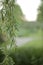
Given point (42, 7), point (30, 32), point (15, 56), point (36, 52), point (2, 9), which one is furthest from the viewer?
point (42, 7)

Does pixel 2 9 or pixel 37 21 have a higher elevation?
pixel 2 9

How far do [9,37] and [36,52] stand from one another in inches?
148

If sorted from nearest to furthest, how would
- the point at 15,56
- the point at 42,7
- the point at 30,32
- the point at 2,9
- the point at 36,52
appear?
1. the point at 2,9
2. the point at 15,56
3. the point at 36,52
4. the point at 30,32
5. the point at 42,7

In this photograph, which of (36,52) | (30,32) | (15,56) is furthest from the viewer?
(30,32)

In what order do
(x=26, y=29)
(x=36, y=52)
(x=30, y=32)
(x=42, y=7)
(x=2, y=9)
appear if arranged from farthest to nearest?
(x=42, y=7)
(x=26, y=29)
(x=30, y=32)
(x=36, y=52)
(x=2, y=9)

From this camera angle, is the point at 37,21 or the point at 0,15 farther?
the point at 37,21

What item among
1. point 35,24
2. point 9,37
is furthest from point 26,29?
point 9,37

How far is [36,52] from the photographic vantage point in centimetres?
694

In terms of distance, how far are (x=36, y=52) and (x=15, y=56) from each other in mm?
657

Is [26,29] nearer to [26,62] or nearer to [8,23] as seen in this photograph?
[26,62]

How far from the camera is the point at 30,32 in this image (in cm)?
1444

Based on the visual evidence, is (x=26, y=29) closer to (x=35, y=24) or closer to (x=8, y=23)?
(x=35, y=24)

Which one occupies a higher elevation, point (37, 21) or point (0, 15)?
point (0, 15)

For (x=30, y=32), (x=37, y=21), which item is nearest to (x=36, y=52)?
(x=30, y=32)
